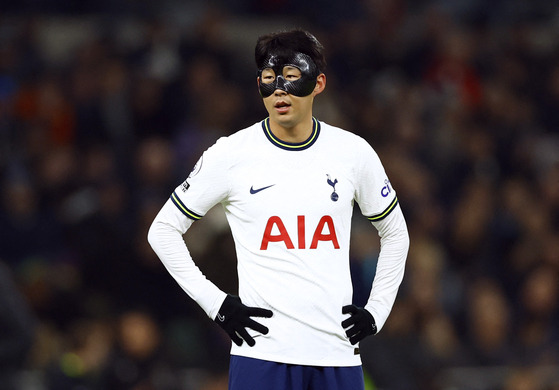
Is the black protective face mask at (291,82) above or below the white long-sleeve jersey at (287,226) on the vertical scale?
above

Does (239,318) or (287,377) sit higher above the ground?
(239,318)

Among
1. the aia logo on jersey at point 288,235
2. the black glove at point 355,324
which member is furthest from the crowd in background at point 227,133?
the aia logo on jersey at point 288,235

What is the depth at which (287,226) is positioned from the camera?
159 inches

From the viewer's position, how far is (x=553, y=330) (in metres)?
8.22

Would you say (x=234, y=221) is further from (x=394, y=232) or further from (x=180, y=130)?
(x=180, y=130)

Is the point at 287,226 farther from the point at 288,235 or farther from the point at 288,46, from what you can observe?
the point at 288,46

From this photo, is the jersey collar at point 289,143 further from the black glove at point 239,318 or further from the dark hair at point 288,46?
the black glove at point 239,318

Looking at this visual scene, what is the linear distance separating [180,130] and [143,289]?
1.55m

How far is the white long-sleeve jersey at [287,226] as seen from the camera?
402 centimetres

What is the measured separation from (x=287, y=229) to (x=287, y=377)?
54 centimetres

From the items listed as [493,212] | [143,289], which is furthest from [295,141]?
[493,212]

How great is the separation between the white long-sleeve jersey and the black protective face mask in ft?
0.56

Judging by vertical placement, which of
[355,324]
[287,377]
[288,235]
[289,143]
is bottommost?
[287,377]

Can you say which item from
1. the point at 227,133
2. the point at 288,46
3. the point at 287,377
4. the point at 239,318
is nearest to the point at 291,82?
the point at 288,46
